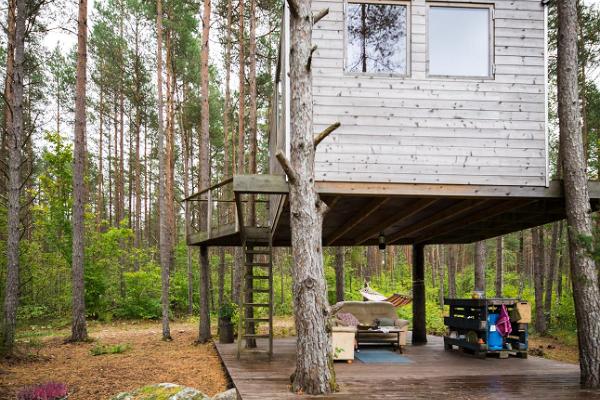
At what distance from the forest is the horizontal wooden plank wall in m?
6.30

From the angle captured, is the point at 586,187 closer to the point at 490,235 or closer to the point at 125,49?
the point at 490,235

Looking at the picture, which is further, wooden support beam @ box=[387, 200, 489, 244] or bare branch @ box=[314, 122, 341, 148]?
wooden support beam @ box=[387, 200, 489, 244]

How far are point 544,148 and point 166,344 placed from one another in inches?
375

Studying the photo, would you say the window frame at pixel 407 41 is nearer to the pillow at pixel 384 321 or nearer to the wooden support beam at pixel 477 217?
the wooden support beam at pixel 477 217

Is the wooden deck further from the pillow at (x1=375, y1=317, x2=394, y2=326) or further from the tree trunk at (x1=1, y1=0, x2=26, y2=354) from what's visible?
the tree trunk at (x1=1, y1=0, x2=26, y2=354)

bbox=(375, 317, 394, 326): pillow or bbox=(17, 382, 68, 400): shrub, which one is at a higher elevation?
bbox=(17, 382, 68, 400): shrub

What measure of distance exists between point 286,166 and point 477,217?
413cm

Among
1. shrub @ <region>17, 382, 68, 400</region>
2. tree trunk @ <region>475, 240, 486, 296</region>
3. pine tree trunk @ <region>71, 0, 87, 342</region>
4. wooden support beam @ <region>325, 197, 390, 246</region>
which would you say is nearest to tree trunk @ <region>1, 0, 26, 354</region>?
pine tree trunk @ <region>71, 0, 87, 342</region>

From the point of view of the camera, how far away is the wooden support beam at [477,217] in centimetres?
741

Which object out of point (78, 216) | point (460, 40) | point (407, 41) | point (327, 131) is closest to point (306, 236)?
point (327, 131)

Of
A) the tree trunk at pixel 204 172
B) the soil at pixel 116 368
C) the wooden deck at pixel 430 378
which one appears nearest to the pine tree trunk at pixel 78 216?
the soil at pixel 116 368

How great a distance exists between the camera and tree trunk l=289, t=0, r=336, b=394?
5.90 m

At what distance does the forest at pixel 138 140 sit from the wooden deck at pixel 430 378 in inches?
185

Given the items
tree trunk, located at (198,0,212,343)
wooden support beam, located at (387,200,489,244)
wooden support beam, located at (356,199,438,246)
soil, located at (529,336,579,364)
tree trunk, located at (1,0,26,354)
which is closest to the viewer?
wooden support beam, located at (356,199,438,246)
